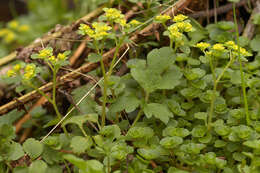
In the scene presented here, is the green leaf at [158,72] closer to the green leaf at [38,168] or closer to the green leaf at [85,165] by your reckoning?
the green leaf at [85,165]

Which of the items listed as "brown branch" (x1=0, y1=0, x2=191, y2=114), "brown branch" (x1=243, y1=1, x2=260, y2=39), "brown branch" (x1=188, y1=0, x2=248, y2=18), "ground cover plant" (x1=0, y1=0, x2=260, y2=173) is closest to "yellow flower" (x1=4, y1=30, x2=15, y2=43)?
"ground cover plant" (x1=0, y1=0, x2=260, y2=173)

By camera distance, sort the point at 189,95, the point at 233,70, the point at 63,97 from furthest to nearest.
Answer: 1. the point at 63,97
2. the point at 233,70
3. the point at 189,95

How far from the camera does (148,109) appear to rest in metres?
1.29

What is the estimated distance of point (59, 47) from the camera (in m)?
1.87

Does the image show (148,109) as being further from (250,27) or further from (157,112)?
(250,27)

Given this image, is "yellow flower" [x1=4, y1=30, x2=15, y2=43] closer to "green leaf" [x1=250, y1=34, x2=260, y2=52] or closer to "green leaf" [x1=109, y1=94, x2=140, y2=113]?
"green leaf" [x1=109, y1=94, x2=140, y2=113]

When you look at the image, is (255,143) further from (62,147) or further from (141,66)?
(62,147)

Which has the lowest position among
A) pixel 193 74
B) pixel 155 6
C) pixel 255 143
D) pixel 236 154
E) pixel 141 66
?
pixel 236 154

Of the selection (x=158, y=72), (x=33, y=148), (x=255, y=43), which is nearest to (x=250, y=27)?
(x=255, y=43)

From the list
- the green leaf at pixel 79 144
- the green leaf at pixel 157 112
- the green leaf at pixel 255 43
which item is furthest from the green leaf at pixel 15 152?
the green leaf at pixel 255 43

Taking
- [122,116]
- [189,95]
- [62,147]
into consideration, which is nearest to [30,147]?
Result: [62,147]

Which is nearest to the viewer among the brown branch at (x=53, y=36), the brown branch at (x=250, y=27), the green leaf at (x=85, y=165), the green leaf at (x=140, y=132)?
the green leaf at (x=85, y=165)

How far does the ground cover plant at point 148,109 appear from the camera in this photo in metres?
1.24

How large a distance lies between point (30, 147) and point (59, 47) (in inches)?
29.6
